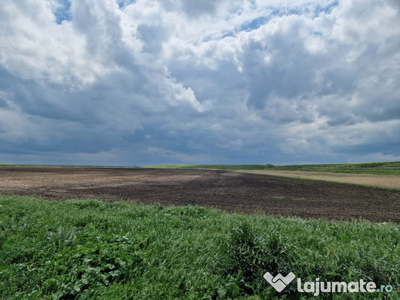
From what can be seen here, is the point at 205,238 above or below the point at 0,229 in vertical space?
below

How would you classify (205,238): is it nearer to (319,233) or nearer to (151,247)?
(151,247)

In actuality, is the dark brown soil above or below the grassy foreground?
below

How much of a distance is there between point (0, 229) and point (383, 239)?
540 inches

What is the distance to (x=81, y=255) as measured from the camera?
588 centimetres

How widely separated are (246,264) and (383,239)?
6563 mm

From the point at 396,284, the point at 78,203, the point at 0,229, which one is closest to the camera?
the point at 396,284

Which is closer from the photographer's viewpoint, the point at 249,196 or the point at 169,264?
the point at 169,264

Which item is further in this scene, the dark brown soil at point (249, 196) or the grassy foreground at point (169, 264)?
the dark brown soil at point (249, 196)

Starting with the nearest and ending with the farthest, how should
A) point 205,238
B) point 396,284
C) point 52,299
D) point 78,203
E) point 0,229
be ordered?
point 52,299 → point 396,284 → point 0,229 → point 205,238 → point 78,203

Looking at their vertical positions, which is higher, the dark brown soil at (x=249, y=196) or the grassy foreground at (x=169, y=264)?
the grassy foreground at (x=169, y=264)

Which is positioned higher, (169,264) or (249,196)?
(169,264)

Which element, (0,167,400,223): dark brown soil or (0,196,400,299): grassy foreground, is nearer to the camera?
(0,196,400,299): grassy foreground

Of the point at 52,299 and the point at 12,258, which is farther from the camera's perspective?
the point at 12,258

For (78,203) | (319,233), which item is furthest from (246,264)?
(78,203)
